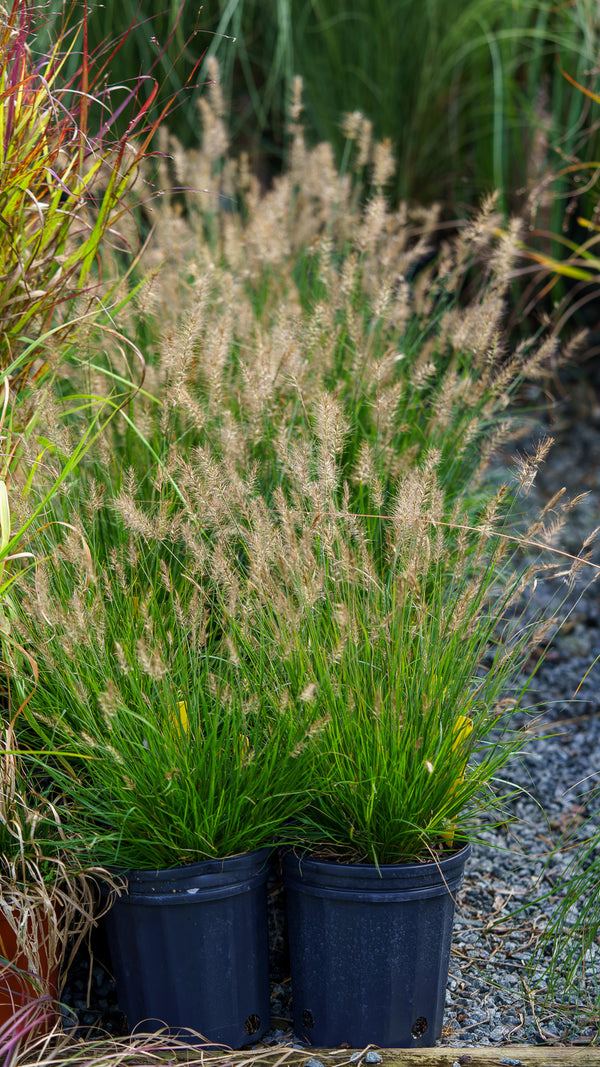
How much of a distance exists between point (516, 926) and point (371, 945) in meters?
0.64

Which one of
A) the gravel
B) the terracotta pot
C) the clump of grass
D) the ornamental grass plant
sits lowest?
the gravel

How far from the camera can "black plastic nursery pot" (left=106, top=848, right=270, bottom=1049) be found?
5.73ft

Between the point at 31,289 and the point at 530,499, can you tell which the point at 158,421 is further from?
the point at 530,499

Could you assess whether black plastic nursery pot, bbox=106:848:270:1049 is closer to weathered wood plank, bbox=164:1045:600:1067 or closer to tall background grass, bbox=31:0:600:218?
weathered wood plank, bbox=164:1045:600:1067

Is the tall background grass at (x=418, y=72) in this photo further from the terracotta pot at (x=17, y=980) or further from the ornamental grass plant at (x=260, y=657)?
the terracotta pot at (x=17, y=980)

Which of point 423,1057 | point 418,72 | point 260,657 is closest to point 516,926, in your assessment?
point 423,1057

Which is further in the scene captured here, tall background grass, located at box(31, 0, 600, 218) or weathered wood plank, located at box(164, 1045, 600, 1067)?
tall background grass, located at box(31, 0, 600, 218)

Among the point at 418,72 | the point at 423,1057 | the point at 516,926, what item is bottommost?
the point at 516,926

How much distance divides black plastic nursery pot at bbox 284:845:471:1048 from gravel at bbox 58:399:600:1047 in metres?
0.12

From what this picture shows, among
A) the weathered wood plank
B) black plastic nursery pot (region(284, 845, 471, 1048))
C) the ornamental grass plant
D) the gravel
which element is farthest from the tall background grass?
the weathered wood plank

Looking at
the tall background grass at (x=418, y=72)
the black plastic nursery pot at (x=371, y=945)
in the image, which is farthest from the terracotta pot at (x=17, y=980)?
the tall background grass at (x=418, y=72)

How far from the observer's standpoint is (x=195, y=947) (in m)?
1.78

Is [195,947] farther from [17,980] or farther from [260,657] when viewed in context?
[260,657]

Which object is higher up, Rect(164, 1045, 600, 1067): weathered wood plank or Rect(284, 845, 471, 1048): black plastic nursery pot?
Rect(284, 845, 471, 1048): black plastic nursery pot
